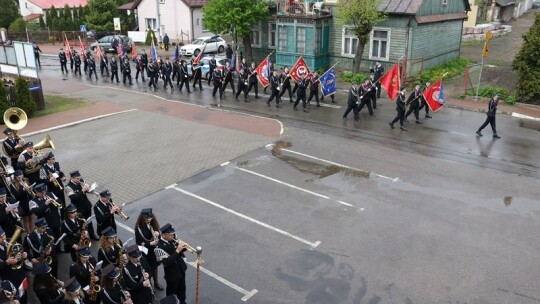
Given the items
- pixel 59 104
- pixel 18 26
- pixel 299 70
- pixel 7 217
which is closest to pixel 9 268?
pixel 7 217

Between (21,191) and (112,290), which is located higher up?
(21,191)

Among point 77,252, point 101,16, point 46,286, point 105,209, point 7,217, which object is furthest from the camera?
point 101,16

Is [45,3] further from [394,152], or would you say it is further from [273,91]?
[394,152]

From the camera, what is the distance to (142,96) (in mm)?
23078

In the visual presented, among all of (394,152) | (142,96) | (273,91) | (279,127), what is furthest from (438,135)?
(142,96)

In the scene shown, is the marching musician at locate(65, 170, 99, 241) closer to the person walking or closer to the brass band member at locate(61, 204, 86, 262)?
the brass band member at locate(61, 204, 86, 262)

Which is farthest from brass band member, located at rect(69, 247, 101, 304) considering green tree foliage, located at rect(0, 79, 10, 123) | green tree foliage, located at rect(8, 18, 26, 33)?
green tree foliage, located at rect(8, 18, 26, 33)

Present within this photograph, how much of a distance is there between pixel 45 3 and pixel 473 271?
57.9 meters

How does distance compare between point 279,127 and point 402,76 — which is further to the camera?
point 402,76

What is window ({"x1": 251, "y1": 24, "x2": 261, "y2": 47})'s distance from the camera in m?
31.3

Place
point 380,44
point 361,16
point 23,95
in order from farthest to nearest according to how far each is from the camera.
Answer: point 380,44 → point 361,16 → point 23,95

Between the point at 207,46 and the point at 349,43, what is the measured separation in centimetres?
1230

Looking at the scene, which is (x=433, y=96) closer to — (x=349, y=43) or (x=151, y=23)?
(x=349, y=43)

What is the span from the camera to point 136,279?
23.0 ft
